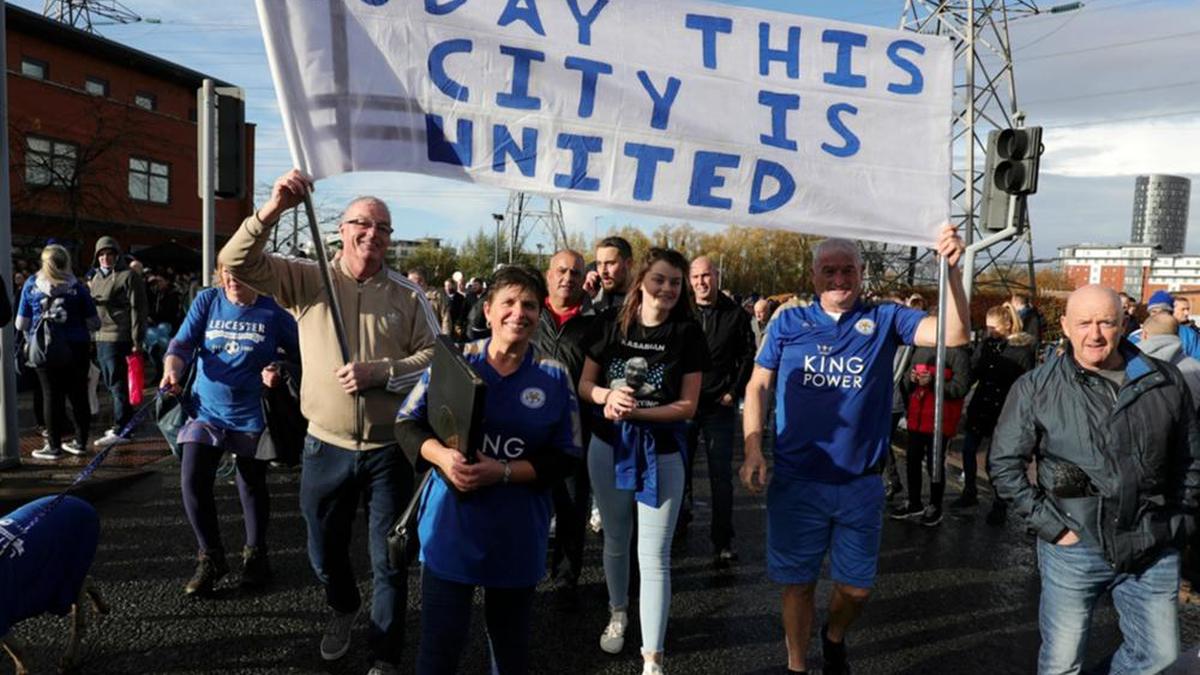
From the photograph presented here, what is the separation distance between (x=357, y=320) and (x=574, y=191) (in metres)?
1.09

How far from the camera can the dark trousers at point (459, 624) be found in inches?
106

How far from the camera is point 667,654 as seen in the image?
3.87 m

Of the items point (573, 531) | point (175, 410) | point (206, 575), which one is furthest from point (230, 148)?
point (573, 531)

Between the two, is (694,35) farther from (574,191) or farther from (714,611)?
(714,611)

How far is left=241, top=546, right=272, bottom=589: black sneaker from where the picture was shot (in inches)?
174

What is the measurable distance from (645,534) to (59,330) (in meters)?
5.85

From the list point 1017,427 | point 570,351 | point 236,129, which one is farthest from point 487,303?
point 1017,427

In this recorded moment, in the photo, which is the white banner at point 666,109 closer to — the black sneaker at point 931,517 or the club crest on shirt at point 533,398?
the club crest on shirt at point 533,398

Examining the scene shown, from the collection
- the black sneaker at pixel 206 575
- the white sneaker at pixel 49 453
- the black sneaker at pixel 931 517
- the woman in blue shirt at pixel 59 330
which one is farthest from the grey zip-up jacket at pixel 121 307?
the black sneaker at pixel 931 517

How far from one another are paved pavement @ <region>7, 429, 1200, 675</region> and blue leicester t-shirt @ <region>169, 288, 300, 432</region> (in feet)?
3.19

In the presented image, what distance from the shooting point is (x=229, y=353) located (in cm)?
432

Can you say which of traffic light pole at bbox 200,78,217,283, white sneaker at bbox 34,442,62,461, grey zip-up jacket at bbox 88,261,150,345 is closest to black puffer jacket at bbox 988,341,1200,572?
traffic light pole at bbox 200,78,217,283

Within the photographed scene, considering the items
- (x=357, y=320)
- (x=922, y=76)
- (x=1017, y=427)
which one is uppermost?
(x=922, y=76)

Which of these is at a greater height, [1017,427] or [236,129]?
[236,129]
